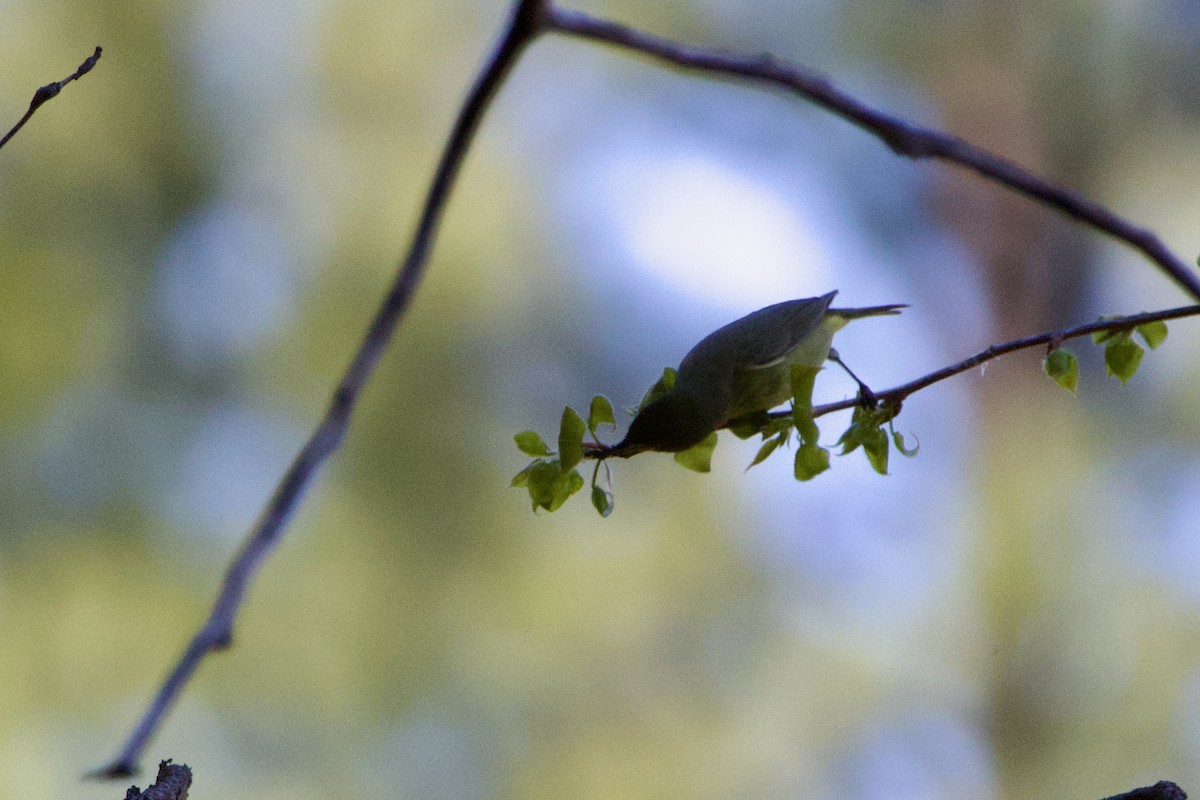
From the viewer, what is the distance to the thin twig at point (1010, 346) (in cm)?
43

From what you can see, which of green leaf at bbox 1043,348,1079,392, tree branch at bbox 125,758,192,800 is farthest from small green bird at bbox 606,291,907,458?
tree branch at bbox 125,758,192,800

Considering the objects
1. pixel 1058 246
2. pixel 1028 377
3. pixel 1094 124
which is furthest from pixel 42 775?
pixel 1094 124

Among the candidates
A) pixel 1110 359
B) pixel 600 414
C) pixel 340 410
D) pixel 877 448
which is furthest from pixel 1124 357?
pixel 340 410

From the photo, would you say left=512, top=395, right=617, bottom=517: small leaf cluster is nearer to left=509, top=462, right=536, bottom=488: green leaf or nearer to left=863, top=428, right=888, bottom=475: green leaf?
left=509, top=462, right=536, bottom=488: green leaf

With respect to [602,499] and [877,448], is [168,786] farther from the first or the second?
[877,448]

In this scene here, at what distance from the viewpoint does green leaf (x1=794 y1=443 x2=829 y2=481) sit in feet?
1.44

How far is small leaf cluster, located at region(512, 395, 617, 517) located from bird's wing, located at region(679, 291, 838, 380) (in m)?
0.05

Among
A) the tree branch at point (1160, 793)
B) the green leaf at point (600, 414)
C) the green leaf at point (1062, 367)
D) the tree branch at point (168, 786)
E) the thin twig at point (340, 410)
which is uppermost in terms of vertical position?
the green leaf at point (1062, 367)

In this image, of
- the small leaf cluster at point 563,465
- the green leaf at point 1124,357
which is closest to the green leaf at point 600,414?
the small leaf cluster at point 563,465

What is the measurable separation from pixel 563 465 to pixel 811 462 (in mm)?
99

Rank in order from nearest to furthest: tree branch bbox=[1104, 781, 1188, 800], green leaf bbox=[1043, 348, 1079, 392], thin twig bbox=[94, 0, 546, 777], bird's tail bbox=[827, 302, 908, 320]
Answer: thin twig bbox=[94, 0, 546, 777] < tree branch bbox=[1104, 781, 1188, 800] < green leaf bbox=[1043, 348, 1079, 392] < bird's tail bbox=[827, 302, 908, 320]

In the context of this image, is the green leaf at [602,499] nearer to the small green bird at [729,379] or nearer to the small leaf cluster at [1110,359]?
the small green bird at [729,379]

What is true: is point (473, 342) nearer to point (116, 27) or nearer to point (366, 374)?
point (116, 27)

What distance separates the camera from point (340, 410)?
1.15 ft
